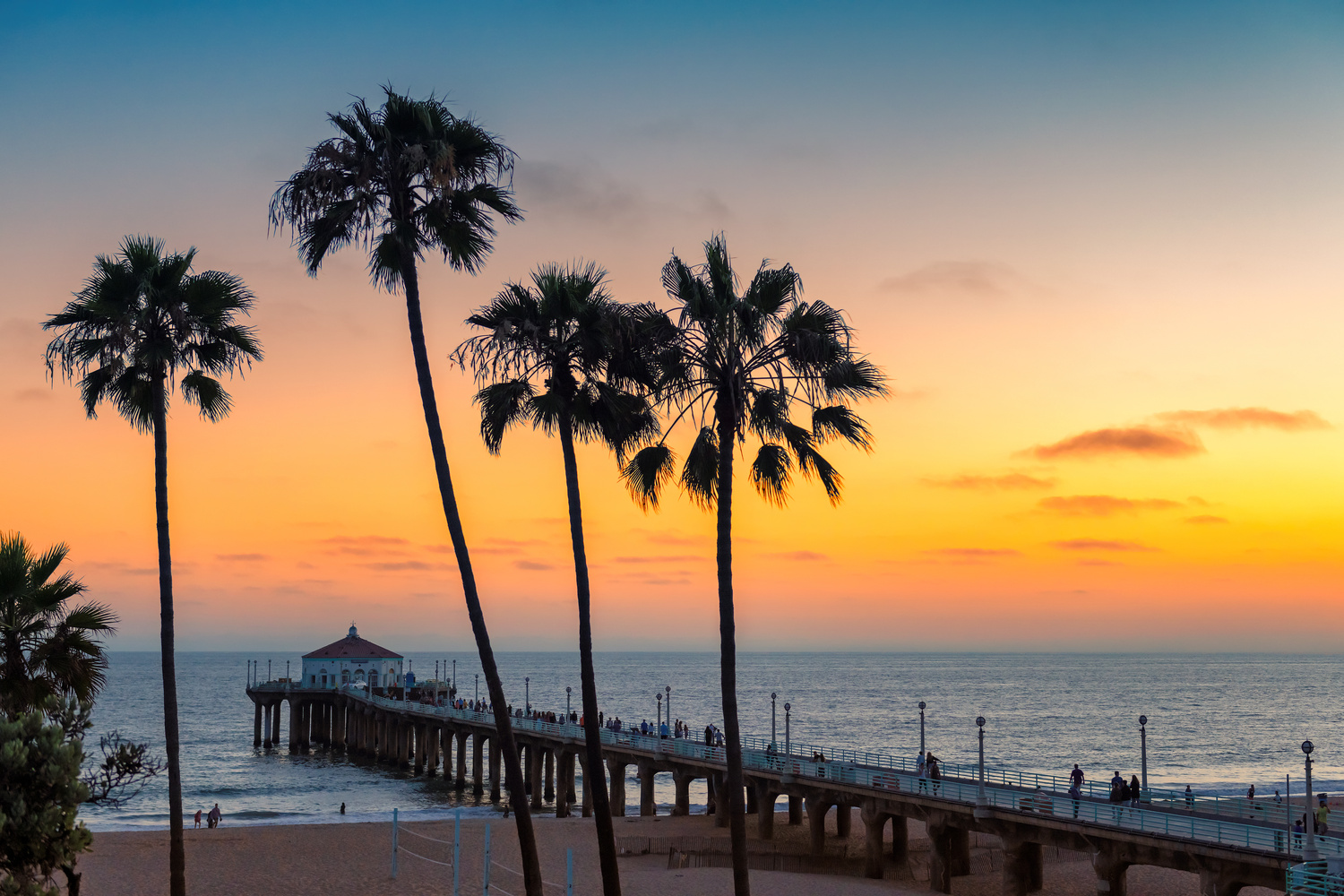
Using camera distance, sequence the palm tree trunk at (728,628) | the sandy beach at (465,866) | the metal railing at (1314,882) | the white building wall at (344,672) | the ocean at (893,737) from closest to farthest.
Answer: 1. the palm tree trunk at (728,628)
2. the metal railing at (1314,882)
3. the sandy beach at (465,866)
4. the ocean at (893,737)
5. the white building wall at (344,672)

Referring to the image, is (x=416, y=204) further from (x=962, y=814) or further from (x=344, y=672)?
(x=344, y=672)

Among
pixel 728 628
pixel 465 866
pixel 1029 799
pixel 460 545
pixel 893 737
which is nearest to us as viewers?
pixel 728 628

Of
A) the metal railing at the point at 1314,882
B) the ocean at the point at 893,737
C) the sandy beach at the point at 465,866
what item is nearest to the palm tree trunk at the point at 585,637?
the sandy beach at the point at 465,866

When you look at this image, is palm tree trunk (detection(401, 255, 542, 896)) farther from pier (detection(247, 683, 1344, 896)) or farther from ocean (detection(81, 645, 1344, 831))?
ocean (detection(81, 645, 1344, 831))

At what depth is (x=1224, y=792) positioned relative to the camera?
196 feet

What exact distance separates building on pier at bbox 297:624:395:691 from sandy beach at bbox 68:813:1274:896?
57.4 metres

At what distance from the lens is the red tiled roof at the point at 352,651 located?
9619 cm

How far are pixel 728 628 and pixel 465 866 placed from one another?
21.7 m

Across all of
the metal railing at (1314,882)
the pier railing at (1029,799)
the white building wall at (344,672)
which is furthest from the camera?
the white building wall at (344,672)

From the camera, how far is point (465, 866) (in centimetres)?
3303

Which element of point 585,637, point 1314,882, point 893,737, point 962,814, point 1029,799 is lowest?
point 893,737

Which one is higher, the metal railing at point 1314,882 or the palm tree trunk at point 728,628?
the palm tree trunk at point 728,628

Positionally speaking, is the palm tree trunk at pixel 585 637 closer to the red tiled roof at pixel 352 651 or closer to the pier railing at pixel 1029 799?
the pier railing at pixel 1029 799

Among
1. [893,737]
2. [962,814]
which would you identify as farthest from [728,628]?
[893,737]
